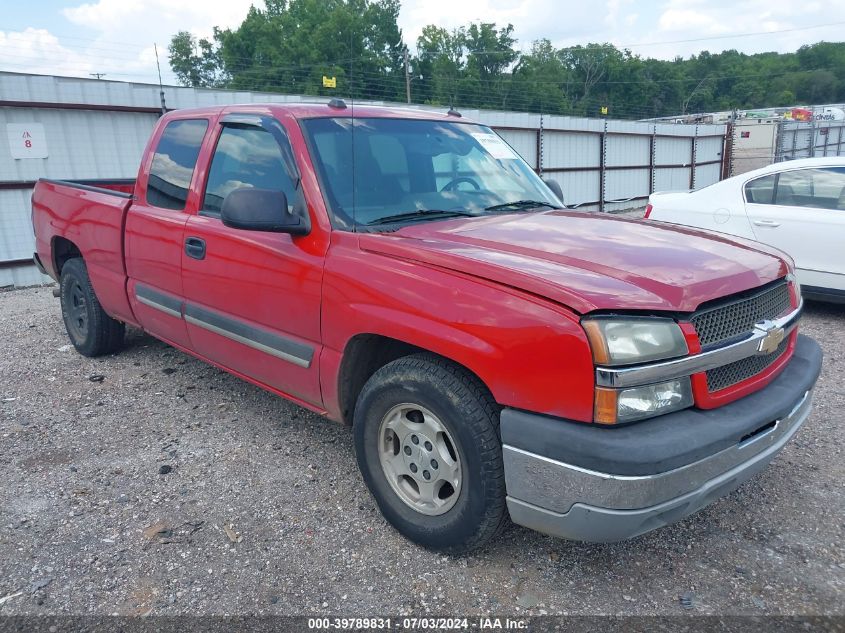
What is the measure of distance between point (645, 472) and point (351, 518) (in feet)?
4.97

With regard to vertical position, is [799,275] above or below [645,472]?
below

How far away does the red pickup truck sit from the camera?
223 cm

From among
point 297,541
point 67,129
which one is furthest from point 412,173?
point 67,129

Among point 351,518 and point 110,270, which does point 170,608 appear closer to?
point 351,518

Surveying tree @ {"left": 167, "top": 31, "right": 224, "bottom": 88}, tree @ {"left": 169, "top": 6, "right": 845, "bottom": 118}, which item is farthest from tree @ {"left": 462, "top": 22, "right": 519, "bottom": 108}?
tree @ {"left": 167, "top": 31, "right": 224, "bottom": 88}

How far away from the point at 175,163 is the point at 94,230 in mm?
1087

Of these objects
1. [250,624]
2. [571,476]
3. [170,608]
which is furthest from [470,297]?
[170,608]

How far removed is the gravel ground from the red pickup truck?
0.28 metres

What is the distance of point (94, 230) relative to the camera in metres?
4.81

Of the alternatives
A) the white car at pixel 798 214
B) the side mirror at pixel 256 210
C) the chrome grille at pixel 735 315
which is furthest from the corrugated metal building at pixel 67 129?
the chrome grille at pixel 735 315

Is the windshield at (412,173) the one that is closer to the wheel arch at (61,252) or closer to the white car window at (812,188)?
the wheel arch at (61,252)

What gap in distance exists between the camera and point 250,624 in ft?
7.99

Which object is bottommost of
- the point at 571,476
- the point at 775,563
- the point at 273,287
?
the point at 775,563

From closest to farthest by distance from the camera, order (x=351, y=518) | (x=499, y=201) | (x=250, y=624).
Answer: (x=250, y=624) < (x=351, y=518) < (x=499, y=201)
